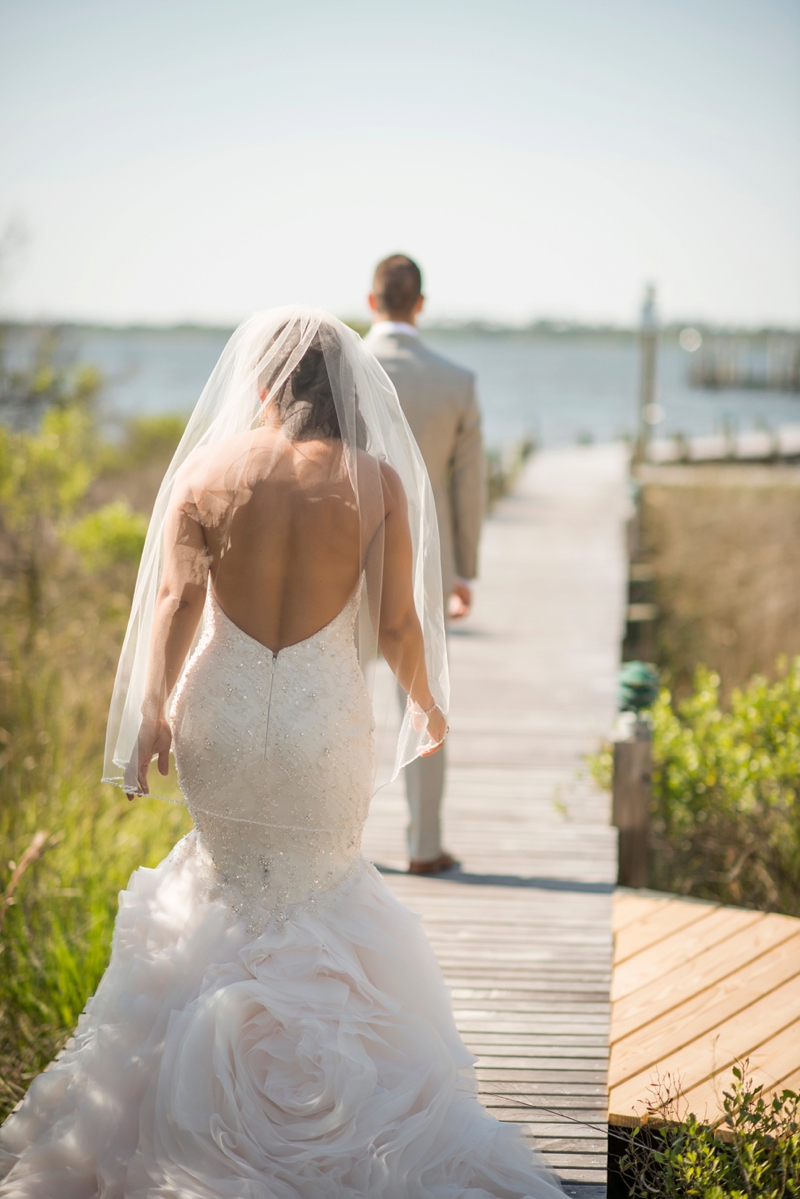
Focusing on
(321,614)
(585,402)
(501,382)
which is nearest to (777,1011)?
(321,614)

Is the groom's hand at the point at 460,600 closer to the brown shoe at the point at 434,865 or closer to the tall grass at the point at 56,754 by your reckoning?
the brown shoe at the point at 434,865

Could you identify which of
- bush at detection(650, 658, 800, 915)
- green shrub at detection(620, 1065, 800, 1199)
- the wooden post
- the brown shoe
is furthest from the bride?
bush at detection(650, 658, 800, 915)

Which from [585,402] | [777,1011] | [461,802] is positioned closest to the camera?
[777,1011]

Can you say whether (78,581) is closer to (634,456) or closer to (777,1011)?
(777,1011)

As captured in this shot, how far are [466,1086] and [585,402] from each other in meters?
72.7

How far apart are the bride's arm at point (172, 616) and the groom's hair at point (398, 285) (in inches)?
65.1

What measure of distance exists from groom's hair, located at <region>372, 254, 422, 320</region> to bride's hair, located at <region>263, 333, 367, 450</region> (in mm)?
1458

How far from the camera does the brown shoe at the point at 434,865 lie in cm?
413

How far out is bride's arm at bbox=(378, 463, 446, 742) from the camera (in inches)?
93.8

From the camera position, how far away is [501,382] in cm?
9338

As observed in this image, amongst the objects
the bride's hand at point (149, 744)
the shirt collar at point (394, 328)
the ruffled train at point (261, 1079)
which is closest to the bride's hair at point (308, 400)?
the bride's hand at point (149, 744)

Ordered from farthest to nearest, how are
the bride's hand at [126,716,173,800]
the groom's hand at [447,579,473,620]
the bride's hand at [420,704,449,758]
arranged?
the groom's hand at [447,579,473,620]
the bride's hand at [420,704,449,758]
the bride's hand at [126,716,173,800]

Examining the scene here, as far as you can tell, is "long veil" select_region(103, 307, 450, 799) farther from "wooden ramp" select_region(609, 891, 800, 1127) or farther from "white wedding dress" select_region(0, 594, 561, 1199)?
"wooden ramp" select_region(609, 891, 800, 1127)

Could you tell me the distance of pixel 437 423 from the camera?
365 centimetres
